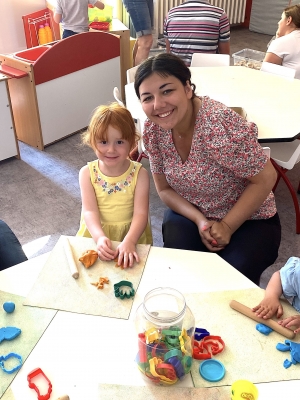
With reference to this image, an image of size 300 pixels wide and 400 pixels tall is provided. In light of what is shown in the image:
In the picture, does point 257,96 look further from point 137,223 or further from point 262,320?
point 262,320

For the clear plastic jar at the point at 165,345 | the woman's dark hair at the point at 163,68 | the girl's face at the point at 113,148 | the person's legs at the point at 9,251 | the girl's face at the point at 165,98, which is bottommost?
the person's legs at the point at 9,251

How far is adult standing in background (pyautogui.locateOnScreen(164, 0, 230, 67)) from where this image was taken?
9.11ft

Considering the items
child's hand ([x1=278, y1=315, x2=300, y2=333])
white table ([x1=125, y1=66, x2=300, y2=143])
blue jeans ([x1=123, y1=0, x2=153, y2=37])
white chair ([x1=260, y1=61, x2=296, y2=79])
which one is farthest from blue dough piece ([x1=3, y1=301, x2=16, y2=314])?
blue jeans ([x1=123, y1=0, x2=153, y2=37])

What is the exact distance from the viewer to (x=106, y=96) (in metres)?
3.49

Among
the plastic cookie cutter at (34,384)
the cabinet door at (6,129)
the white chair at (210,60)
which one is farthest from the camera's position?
the white chair at (210,60)

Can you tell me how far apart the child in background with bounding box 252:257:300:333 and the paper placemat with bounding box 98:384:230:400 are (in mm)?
218

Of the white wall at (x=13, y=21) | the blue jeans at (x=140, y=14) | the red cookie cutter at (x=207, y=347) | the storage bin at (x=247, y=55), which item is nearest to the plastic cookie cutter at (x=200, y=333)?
the red cookie cutter at (x=207, y=347)

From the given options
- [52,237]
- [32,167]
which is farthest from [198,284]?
[32,167]

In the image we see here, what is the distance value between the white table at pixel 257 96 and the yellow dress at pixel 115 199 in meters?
0.70

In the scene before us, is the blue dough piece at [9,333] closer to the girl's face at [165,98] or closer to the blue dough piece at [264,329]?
the blue dough piece at [264,329]

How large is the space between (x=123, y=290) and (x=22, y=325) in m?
0.24

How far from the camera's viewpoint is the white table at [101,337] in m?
0.82

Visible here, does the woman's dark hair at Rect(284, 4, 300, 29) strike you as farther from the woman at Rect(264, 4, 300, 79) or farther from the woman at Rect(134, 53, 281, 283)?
the woman at Rect(134, 53, 281, 283)

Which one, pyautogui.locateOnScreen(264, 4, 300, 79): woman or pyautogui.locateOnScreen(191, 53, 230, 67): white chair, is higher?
pyautogui.locateOnScreen(264, 4, 300, 79): woman
